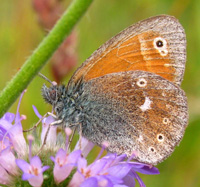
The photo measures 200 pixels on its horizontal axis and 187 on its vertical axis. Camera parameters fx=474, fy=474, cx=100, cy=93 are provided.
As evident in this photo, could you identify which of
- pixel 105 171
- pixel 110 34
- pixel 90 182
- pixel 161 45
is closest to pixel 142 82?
pixel 161 45

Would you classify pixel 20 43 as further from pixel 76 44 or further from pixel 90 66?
pixel 90 66

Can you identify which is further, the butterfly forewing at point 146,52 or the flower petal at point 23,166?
the butterfly forewing at point 146,52

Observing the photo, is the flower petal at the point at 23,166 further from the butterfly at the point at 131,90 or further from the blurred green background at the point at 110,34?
the blurred green background at the point at 110,34

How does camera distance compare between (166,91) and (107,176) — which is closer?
(107,176)

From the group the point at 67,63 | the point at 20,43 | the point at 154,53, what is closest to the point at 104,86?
the point at 154,53

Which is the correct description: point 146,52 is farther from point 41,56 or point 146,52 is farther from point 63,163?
point 63,163

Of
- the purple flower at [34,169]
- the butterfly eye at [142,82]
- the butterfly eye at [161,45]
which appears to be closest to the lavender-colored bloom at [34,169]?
the purple flower at [34,169]
